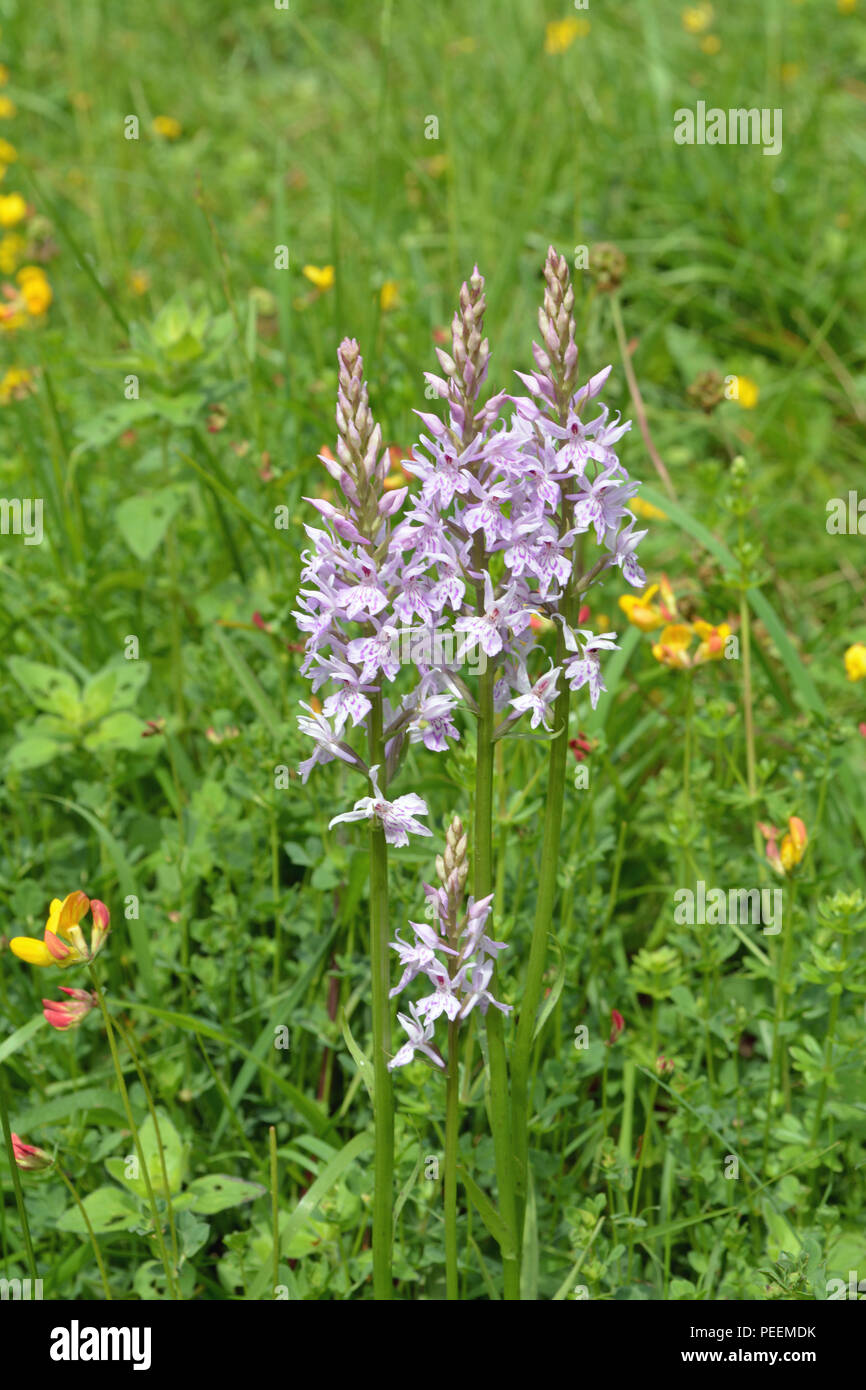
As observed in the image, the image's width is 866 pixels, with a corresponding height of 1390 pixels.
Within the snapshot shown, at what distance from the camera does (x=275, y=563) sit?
3469 mm

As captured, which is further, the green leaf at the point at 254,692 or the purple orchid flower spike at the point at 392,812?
the green leaf at the point at 254,692

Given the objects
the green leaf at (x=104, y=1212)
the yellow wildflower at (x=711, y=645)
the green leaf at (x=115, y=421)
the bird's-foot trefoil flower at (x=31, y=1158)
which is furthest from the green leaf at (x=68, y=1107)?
the green leaf at (x=115, y=421)

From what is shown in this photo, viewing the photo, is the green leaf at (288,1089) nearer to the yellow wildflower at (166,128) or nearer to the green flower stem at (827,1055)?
the green flower stem at (827,1055)

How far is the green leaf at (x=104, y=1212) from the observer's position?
235cm

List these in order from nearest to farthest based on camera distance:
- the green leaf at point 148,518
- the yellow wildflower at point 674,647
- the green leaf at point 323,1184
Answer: the green leaf at point 323,1184 < the yellow wildflower at point 674,647 < the green leaf at point 148,518

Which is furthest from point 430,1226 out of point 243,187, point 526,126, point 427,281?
point 243,187

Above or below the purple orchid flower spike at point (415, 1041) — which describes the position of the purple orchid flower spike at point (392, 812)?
above

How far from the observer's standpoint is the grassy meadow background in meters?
2.53

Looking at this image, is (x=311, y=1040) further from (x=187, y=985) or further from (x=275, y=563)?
(x=275, y=563)

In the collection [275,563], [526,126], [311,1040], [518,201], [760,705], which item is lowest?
[311,1040]

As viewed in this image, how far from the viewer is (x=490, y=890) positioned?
188 centimetres

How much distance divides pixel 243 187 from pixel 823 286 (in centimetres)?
308

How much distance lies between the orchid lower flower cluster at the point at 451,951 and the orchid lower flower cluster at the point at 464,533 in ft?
0.27

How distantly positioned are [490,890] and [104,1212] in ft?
3.47
